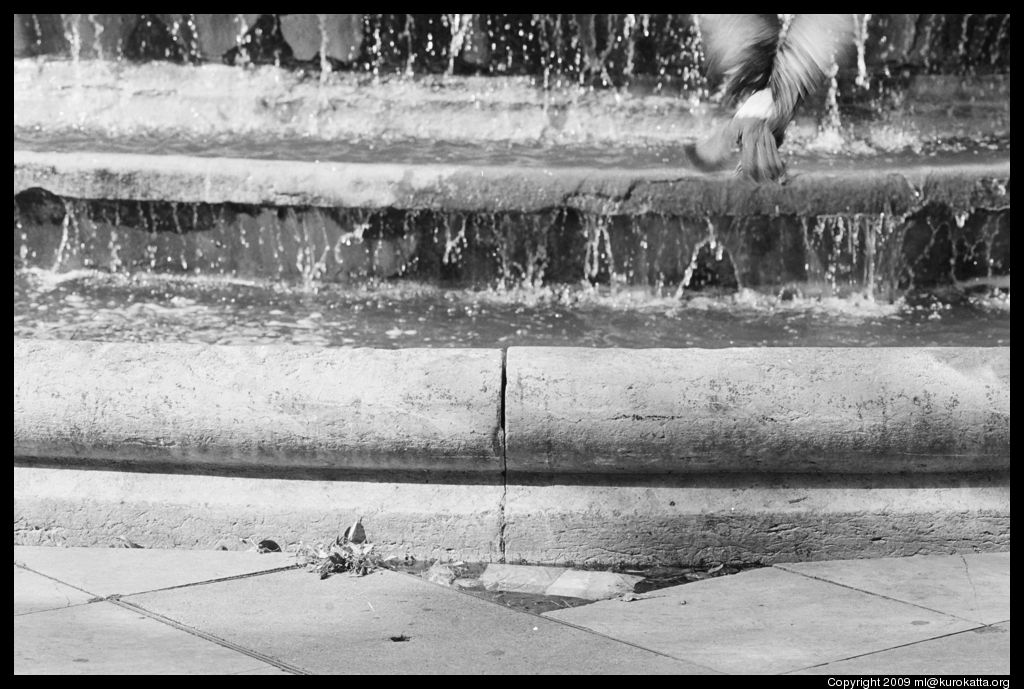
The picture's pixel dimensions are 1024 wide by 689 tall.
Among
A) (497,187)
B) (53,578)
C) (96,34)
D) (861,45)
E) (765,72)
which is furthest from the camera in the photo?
(96,34)

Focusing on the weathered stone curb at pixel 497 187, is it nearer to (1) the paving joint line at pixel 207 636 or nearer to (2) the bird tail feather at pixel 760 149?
(2) the bird tail feather at pixel 760 149

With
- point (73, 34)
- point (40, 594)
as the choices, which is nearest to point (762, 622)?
point (40, 594)

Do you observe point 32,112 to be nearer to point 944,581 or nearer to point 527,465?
point 527,465

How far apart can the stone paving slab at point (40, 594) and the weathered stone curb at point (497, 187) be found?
233 centimetres

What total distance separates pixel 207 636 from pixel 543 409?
96cm

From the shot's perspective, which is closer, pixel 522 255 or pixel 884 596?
pixel 884 596

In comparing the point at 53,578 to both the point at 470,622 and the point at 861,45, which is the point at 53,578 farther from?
the point at 861,45

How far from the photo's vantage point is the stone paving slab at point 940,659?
269 centimetres

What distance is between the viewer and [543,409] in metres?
3.34

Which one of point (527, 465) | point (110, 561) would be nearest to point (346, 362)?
point (527, 465)

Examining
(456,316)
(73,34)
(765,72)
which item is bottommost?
(456,316)

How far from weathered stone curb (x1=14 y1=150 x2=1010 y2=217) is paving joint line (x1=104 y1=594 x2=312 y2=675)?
2.47 m

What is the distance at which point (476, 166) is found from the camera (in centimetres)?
543

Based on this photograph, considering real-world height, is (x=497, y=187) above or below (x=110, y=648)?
above
